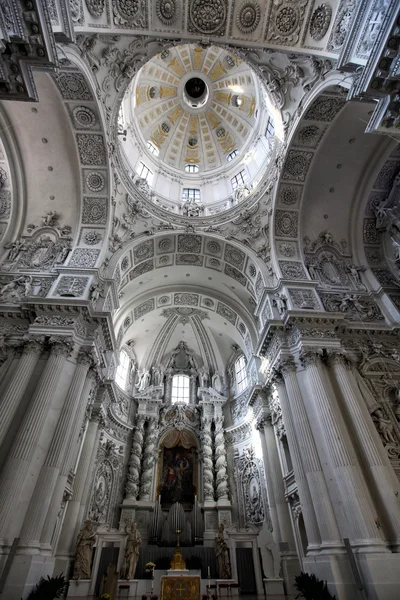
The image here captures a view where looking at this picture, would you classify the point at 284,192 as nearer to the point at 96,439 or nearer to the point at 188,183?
the point at 188,183

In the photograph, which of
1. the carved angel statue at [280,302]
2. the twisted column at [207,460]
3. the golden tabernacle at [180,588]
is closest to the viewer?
the golden tabernacle at [180,588]

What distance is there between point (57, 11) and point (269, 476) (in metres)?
18.4

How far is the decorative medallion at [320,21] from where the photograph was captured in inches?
407

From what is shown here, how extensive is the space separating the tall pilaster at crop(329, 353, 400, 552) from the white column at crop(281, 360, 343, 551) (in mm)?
1402

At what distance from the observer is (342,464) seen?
9633 millimetres

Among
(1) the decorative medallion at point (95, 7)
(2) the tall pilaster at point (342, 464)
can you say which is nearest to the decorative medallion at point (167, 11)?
(1) the decorative medallion at point (95, 7)

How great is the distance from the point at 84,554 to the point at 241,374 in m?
13.8

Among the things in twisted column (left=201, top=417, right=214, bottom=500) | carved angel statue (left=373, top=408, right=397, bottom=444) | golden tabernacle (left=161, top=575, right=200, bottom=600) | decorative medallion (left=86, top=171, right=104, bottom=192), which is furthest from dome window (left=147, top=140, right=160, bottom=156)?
golden tabernacle (left=161, top=575, right=200, bottom=600)

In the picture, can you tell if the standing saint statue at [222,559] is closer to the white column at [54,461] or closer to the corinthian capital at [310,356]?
the white column at [54,461]

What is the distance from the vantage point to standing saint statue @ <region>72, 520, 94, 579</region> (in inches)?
426

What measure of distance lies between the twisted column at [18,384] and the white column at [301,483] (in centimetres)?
932

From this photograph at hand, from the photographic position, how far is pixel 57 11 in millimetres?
7945

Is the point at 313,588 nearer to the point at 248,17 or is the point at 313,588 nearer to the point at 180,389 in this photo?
the point at 180,389

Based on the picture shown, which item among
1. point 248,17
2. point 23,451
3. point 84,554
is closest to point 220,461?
point 84,554
